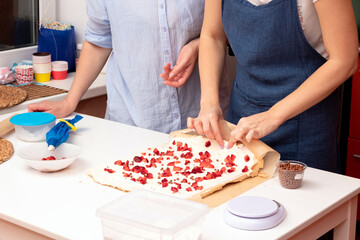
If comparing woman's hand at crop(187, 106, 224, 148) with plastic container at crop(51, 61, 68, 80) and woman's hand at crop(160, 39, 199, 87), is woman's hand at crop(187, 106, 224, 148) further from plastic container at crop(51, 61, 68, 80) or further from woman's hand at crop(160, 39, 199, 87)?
plastic container at crop(51, 61, 68, 80)

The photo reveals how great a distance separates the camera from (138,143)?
1783 mm

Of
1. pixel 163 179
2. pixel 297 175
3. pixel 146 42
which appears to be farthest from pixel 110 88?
pixel 297 175

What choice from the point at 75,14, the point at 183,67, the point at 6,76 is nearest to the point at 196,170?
the point at 183,67

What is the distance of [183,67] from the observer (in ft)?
6.43

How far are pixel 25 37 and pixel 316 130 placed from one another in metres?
1.88

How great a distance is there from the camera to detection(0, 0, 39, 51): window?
2.98 metres

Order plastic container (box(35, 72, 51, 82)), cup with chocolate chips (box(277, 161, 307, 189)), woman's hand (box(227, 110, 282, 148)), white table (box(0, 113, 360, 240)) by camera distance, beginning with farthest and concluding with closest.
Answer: plastic container (box(35, 72, 51, 82)) → woman's hand (box(227, 110, 282, 148)) → cup with chocolate chips (box(277, 161, 307, 189)) → white table (box(0, 113, 360, 240))

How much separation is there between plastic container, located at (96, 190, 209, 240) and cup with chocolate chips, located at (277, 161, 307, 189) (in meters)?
0.36

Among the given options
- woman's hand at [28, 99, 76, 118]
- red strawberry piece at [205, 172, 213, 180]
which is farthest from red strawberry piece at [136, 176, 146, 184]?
woman's hand at [28, 99, 76, 118]

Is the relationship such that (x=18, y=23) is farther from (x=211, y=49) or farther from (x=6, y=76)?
(x=211, y=49)

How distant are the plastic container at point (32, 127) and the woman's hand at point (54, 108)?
135 millimetres

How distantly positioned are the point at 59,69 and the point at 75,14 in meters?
0.41

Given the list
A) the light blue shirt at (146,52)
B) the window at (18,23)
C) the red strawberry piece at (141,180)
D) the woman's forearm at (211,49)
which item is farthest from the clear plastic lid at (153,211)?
the window at (18,23)

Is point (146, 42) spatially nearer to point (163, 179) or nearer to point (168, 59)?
point (168, 59)
